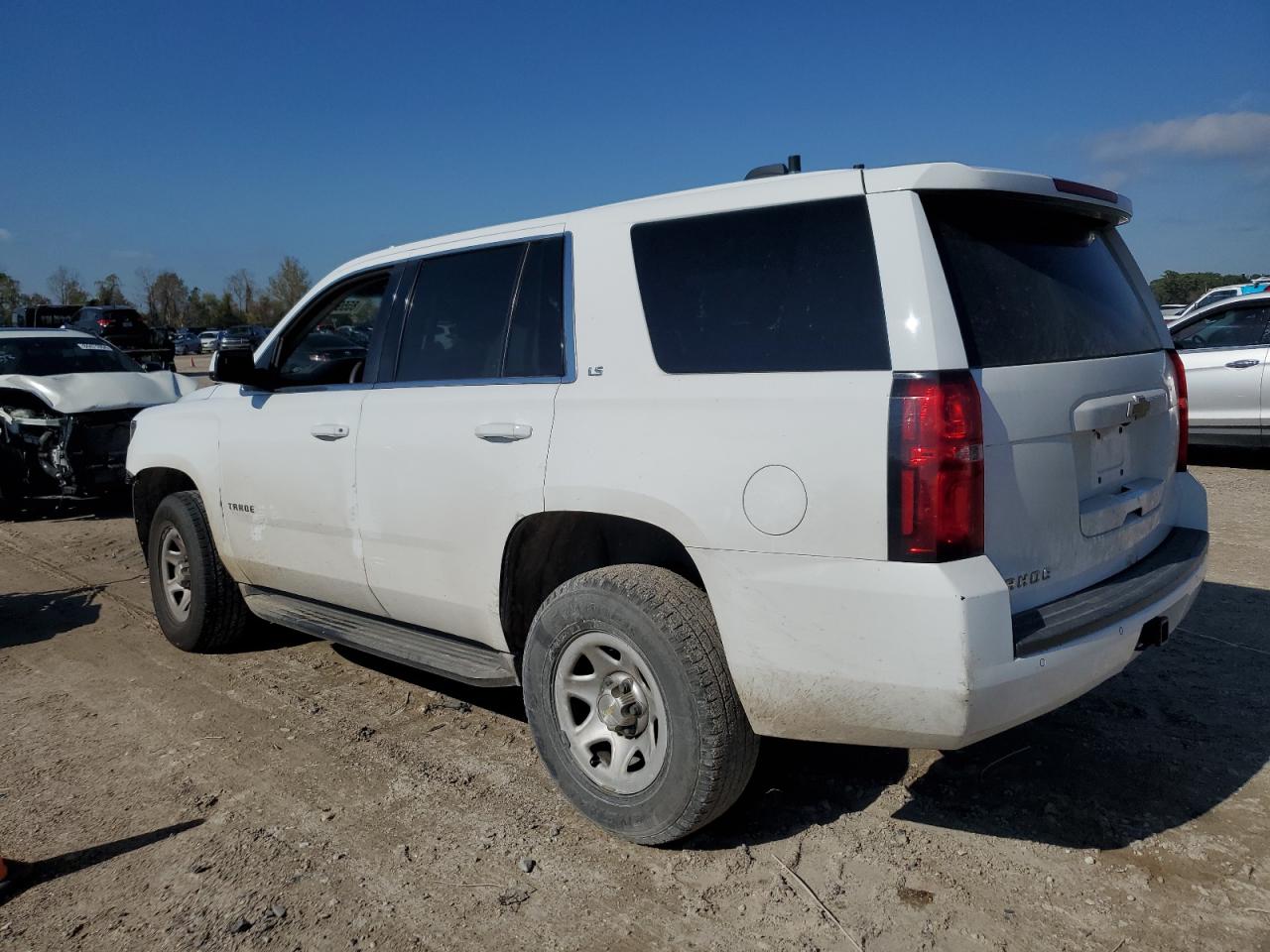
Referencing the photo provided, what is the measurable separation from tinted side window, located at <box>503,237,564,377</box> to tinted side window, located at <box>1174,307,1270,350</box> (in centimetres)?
857

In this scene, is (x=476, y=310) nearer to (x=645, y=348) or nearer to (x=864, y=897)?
(x=645, y=348)

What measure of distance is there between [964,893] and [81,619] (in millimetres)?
5319

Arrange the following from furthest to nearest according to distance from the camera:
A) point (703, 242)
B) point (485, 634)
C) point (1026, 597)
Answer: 1. point (485, 634)
2. point (703, 242)
3. point (1026, 597)

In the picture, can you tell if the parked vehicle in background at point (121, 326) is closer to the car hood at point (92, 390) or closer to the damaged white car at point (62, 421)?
the damaged white car at point (62, 421)

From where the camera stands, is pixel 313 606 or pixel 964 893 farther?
pixel 313 606

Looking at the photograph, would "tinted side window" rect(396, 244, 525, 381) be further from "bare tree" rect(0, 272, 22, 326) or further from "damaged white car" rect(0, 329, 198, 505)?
"bare tree" rect(0, 272, 22, 326)

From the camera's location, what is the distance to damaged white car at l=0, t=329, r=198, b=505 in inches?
363

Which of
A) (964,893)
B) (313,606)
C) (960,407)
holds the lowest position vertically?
(964,893)

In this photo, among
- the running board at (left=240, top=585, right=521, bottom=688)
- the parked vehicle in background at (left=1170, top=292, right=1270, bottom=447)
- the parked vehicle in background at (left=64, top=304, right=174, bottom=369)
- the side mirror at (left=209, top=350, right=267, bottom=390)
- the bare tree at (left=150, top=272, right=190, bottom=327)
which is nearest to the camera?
the running board at (left=240, top=585, right=521, bottom=688)

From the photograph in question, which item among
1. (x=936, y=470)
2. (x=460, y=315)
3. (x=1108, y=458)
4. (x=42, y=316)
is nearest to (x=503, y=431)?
(x=460, y=315)

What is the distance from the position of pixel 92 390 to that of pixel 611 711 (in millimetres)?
8399

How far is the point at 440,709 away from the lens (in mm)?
4426

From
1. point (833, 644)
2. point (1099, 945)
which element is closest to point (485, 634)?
point (833, 644)

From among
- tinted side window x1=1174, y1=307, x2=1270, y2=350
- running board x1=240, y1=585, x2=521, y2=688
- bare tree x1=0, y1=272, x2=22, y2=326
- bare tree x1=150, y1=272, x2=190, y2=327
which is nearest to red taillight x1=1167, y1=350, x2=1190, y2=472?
running board x1=240, y1=585, x2=521, y2=688
